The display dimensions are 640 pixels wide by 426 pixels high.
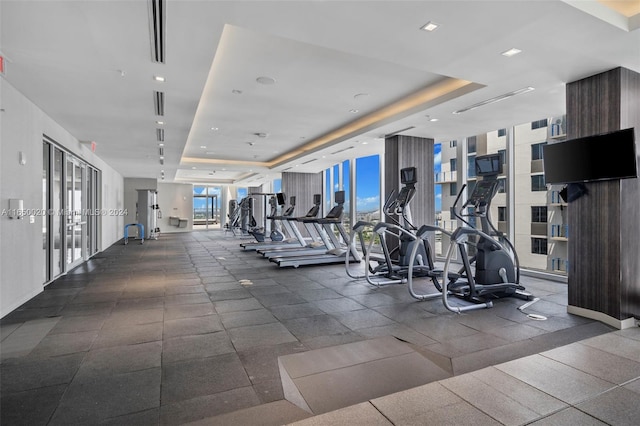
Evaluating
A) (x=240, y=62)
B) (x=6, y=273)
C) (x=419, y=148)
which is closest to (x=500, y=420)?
(x=240, y=62)

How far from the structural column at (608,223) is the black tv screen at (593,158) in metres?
0.10

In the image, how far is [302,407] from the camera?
7.45ft

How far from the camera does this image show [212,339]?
341cm

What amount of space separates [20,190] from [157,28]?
307 cm

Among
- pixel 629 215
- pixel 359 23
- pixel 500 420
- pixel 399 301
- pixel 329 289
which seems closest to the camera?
pixel 500 420

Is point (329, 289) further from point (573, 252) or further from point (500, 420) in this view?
point (500, 420)

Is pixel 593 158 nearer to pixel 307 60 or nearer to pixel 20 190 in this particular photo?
pixel 307 60

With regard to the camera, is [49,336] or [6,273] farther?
[6,273]

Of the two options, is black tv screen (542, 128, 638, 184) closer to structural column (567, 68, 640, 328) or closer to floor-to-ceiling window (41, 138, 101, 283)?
structural column (567, 68, 640, 328)

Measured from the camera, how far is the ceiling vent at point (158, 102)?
4812 millimetres

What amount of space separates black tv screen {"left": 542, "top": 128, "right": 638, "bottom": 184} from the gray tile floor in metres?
1.63

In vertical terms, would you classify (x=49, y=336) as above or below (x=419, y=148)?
below

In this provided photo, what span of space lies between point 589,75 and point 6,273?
708cm

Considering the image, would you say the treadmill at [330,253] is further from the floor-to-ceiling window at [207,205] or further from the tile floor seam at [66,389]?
the floor-to-ceiling window at [207,205]
